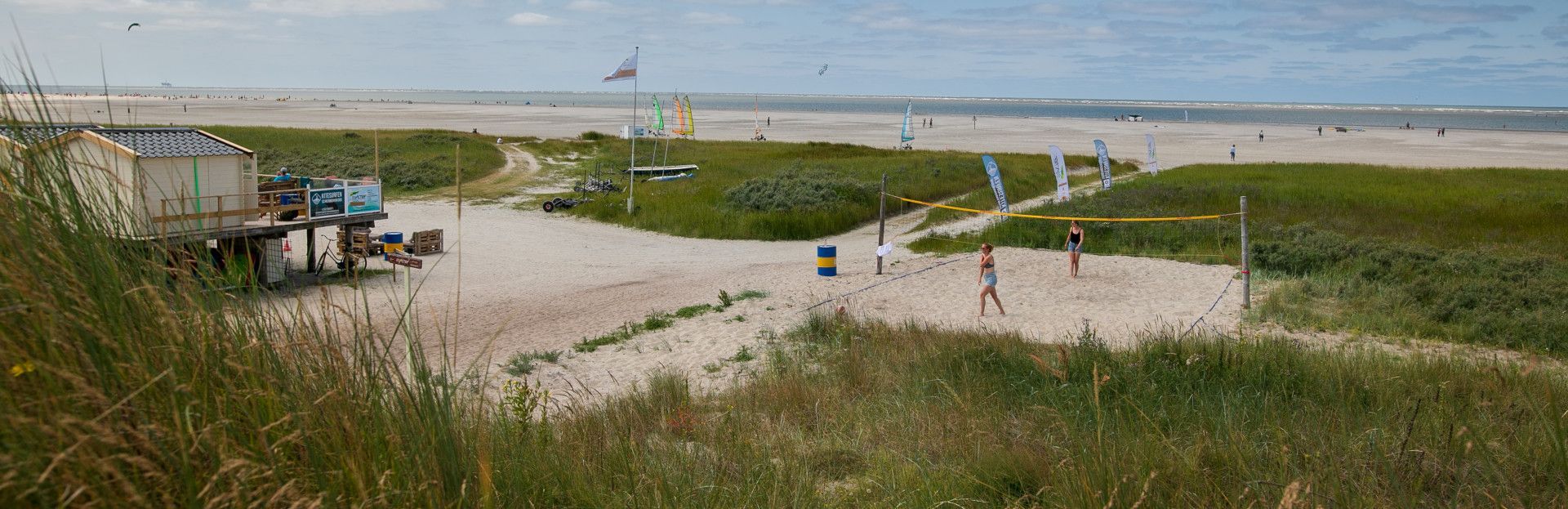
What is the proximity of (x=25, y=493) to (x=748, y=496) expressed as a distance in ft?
8.27

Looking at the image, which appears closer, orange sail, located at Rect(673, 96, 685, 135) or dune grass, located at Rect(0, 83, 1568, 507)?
dune grass, located at Rect(0, 83, 1568, 507)

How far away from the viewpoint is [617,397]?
7359 millimetres

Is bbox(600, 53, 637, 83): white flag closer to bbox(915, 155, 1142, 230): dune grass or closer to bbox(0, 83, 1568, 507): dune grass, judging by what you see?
bbox(915, 155, 1142, 230): dune grass

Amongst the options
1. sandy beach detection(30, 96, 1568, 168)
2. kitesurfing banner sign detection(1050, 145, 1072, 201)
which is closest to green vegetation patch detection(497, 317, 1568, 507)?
kitesurfing banner sign detection(1050, 145, 1072, 201)

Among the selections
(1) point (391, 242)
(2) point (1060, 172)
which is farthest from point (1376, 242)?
(1) point (391, 242)

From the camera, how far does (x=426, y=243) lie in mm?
19469

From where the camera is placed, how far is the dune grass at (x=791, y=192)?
2327cm

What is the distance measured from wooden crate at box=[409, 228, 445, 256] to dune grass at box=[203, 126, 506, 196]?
8849 mm

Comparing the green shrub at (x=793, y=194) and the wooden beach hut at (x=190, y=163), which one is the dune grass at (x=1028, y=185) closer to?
the green shrub at (x=793, y=194)

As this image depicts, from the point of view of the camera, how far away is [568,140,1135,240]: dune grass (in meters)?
23.3

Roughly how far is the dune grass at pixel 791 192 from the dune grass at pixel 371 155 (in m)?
5.92

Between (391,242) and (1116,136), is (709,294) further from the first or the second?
(1116,136)

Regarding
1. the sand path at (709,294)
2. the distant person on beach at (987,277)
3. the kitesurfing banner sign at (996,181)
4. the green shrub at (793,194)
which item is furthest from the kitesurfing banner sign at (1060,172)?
the distant person on beach at (987,277)

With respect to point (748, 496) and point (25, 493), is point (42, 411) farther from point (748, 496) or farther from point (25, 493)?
point (748, 496)
